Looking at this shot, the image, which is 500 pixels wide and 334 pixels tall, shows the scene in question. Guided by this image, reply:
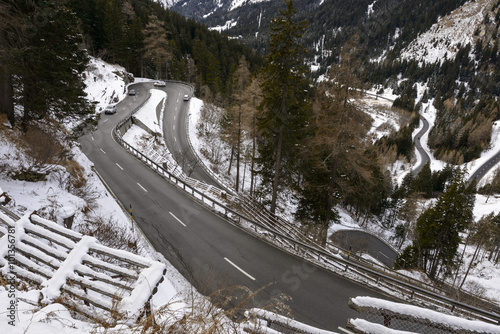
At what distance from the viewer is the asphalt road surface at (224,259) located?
10.1 metres

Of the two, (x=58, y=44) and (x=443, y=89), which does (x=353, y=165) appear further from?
(x=443, y=89)

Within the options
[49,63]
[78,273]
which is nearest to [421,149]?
[49,63]

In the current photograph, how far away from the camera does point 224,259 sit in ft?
41.6

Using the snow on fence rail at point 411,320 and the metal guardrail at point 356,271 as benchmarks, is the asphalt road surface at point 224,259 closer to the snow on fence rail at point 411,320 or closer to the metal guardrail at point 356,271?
the metal guardrail at point 356,271

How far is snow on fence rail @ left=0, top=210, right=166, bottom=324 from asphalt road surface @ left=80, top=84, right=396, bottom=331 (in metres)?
2.77

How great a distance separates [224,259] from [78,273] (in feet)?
28.7

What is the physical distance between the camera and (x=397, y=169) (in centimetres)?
10112

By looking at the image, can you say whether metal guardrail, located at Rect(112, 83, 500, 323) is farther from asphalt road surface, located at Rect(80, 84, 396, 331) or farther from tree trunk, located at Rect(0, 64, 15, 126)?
tree trunk, located at Rect(0, 64, 15, 126)

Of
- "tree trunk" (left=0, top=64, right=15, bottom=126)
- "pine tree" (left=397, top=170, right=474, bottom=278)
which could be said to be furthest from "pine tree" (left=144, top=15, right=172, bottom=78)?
"pine tree" (left=397, top=170, right=474, bottom=278)

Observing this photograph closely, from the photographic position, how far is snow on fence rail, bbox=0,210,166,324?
3.80 meters

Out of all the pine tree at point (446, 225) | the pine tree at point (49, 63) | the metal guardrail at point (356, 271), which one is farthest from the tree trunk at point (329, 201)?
the pine tree at point (49, 63)

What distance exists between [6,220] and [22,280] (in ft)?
4.11

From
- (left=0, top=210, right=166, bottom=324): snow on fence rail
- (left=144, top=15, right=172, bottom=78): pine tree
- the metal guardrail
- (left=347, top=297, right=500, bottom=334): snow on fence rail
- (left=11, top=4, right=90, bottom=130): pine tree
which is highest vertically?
(left=144, top=15, right=172, bottom=78): pine tree

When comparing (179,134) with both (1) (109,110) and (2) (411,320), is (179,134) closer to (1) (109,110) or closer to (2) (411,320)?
(1) (109,110)
